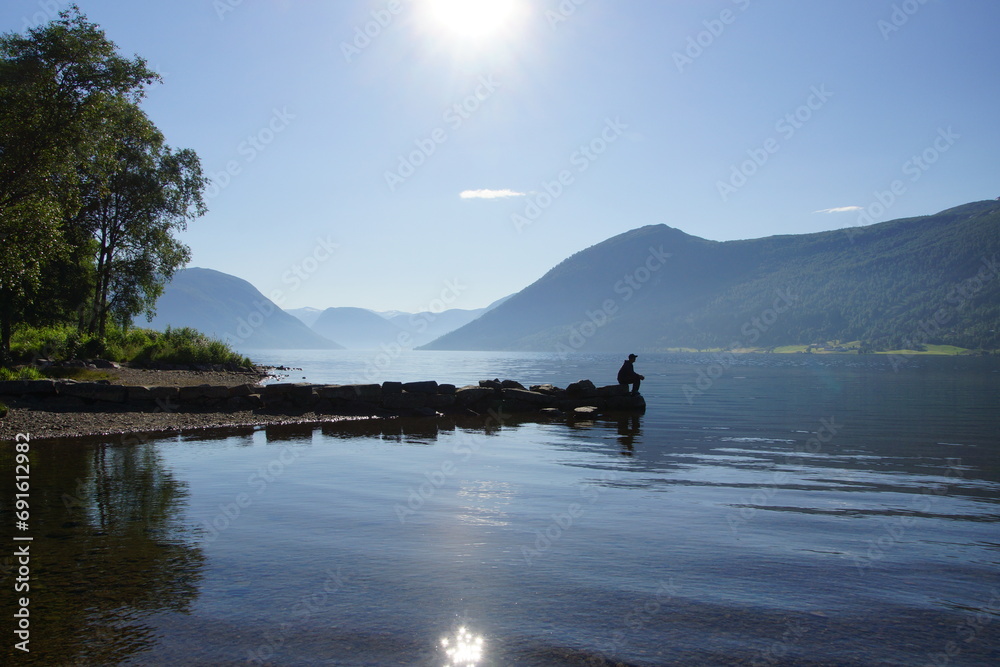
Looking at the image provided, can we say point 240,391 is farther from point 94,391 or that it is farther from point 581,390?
point 581,390

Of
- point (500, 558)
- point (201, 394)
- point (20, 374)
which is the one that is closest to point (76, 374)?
point (20, 374)

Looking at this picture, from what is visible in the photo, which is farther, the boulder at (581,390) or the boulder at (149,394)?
the boulder at (581,390)

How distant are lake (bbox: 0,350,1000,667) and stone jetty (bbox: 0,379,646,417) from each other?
22.3ft

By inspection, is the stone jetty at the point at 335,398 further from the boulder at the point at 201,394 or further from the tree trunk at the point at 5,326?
the tree trunk at the point at 5,326

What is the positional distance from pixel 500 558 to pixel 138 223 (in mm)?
47545

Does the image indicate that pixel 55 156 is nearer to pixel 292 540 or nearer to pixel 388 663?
pixel 292 540

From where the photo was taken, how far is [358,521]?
12.1 metres

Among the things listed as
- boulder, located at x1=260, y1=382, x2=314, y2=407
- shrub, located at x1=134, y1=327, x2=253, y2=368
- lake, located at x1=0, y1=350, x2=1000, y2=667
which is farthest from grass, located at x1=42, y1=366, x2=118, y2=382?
lake, located at x1=0, y1=350, x2=1000, y2=667

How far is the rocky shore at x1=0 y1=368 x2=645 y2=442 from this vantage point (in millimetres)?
23797

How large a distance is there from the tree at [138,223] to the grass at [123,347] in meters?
2.24

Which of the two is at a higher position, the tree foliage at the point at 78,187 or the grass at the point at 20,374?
the tree foliage at the point at 78,187

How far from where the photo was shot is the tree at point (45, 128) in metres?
22.8

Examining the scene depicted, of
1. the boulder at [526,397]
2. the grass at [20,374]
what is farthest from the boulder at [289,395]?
the boulder at [526,397]

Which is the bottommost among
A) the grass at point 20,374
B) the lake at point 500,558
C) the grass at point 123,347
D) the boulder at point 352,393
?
the lake at point 500,558
